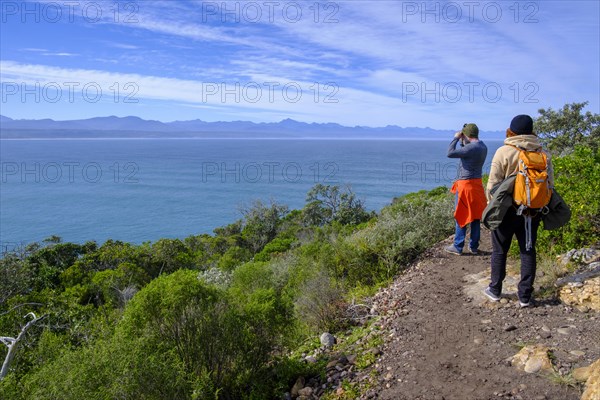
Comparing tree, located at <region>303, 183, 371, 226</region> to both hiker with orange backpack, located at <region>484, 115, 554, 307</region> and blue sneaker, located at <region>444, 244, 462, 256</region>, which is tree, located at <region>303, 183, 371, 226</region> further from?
hiker with orange backpack, located at <region>484, 115, 554, 307</region>

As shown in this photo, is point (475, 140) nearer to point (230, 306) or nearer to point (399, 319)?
point (399, 319)

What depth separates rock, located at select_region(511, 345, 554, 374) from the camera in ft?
12.3

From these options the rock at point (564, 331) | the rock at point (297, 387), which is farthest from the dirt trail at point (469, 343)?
the rock at point (297, 387)

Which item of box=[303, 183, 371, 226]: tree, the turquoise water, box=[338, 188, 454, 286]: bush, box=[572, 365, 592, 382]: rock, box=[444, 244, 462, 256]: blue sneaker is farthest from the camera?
the turquoise water

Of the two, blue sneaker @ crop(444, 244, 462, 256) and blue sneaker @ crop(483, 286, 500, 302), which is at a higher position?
blue sneaker @ crop(444, 244, 462, 256)

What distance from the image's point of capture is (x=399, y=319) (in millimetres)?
5426

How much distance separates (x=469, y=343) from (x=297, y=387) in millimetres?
1806

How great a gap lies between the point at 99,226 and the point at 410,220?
59929mm

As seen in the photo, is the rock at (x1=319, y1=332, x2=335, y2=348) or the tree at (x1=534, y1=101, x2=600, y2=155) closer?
the rock at (x1=319, y1=332, x2=335, y2=348)

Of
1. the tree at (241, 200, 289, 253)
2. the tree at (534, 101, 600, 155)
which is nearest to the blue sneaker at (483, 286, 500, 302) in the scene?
the tree at (534, 101, 600, 155)

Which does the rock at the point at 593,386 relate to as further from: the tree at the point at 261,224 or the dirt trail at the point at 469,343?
the tree at the point at 261,224

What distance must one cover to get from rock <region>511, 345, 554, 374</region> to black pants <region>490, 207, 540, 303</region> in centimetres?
94

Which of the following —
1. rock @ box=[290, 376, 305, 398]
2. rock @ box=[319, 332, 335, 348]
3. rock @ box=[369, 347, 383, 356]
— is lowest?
rock @ box=[290, 376, 305, 398]

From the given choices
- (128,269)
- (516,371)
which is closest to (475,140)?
(516,371)
